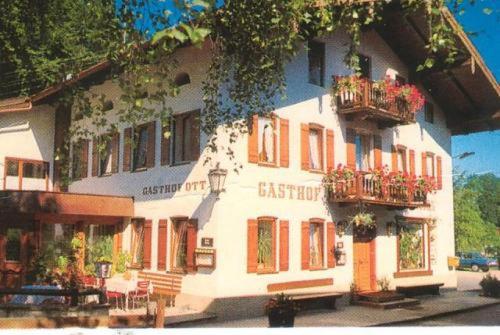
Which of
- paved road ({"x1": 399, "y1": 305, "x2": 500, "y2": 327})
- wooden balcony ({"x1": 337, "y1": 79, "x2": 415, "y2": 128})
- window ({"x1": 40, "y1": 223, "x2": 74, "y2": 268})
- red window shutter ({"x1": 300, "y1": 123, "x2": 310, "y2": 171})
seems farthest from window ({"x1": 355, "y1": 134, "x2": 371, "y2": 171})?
window ({"x1": 40, "y1": 223, "x2": 74, "y2": 268})

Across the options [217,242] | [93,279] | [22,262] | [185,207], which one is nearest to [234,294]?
[217,242]

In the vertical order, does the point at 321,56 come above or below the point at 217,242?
above

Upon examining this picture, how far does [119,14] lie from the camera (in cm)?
793

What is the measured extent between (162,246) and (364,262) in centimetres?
669

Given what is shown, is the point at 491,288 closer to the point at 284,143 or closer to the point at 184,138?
the point at 284,143

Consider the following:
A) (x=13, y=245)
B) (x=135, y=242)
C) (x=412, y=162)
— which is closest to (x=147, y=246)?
(x=135, y=242)

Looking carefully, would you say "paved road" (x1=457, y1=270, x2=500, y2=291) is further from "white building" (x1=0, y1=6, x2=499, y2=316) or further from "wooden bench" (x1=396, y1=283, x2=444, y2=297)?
"wooden bench" (x1=396, y1=283, x2=444, y2=297)

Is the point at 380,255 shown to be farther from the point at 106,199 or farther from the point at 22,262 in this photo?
the point at 22,262

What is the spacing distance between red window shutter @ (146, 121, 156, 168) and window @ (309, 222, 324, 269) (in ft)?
17.1

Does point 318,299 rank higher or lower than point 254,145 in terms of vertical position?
lower

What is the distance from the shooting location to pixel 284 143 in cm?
1597

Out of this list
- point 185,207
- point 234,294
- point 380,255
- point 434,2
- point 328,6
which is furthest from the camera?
point 380,255

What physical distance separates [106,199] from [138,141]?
6.98 feet

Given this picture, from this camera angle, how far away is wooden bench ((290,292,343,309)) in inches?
600
